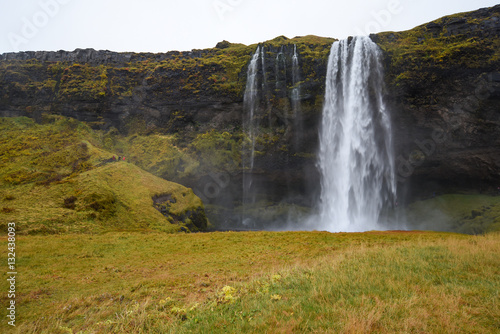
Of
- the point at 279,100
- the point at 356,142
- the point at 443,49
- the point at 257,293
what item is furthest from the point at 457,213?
the point at 257,293

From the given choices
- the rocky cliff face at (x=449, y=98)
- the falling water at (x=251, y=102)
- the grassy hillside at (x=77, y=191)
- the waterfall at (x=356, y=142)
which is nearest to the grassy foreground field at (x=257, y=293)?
the grassy hillside at (x=77, y=191)

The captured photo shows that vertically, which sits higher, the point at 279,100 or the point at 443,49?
the point at 443,49

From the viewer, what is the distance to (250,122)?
4719 centimetres

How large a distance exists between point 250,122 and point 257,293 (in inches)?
1606

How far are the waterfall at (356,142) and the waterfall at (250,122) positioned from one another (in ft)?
37.0

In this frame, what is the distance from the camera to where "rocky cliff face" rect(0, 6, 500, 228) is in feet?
122

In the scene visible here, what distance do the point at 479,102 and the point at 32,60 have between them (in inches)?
3156

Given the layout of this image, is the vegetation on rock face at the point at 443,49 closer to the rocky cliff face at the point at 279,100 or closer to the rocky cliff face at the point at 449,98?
the rocky cliff face at the point at 449,98

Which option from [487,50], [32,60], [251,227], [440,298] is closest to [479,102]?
[487,50]

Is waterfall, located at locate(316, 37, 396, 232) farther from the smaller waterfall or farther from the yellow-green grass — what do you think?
the smaller waterfall

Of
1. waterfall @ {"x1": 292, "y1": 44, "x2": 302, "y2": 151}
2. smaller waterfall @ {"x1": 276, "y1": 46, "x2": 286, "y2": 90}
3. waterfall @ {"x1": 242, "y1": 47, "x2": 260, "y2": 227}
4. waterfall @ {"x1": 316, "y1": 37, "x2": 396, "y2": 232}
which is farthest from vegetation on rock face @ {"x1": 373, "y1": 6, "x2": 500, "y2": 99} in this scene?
waterfall @ {"x1": 242, "y1": 47, "x2": 260, "y2": 227}

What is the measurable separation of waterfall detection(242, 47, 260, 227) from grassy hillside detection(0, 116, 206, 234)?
11.2 meters

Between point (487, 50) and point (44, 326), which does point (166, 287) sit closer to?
point (44, 326)

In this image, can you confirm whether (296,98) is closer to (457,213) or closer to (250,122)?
(250,122)
